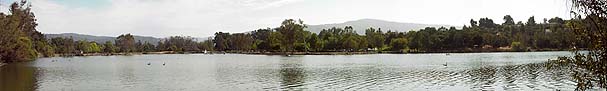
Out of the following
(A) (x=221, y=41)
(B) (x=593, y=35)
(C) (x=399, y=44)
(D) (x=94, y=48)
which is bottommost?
(B) (x=593, y=35)

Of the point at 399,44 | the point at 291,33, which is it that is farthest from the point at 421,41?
the point at 291,33

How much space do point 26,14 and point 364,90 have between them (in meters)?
70.5

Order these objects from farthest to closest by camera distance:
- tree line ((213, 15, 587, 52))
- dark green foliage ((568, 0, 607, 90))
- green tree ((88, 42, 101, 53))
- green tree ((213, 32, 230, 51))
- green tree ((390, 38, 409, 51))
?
green tree ((213, 32, 230, 51)) → green tree ((88, 42, 101, 53)) → green tree ((390, 38, 409, 51)) → tree line ((213, 15, 587, 52)) → dark green foliage ((568, 0, 607, 90))

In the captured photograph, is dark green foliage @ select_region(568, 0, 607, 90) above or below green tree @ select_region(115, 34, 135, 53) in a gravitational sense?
below

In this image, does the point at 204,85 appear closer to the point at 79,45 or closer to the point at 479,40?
the point at 479,40

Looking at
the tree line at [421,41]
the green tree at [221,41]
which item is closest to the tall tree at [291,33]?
the tree line at [421,41]

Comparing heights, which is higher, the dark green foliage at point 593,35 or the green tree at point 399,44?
the green tree at point 399,44

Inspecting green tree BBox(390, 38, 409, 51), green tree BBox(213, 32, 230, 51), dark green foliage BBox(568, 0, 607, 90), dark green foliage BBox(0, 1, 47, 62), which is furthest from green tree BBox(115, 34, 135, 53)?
dark green foliage BBox(568, 0, 607, 90)

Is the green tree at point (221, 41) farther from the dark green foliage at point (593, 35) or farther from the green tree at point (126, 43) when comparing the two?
the dark green foliage at point (593, 35)

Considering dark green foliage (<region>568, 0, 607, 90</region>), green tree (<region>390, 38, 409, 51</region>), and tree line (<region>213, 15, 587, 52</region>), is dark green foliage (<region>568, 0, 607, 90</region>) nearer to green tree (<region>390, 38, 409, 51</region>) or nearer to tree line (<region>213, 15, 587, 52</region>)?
tree line (<region>213, 15, 587, 52</region>)

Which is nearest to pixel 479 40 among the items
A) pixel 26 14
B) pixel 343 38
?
pixel 343 38

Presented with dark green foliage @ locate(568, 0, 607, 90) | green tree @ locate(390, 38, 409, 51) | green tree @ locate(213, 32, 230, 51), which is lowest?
dark green foliage @ locate(568, 0, 607, 90)

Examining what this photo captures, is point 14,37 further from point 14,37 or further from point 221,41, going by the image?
point 221,41

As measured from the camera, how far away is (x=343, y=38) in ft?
414
